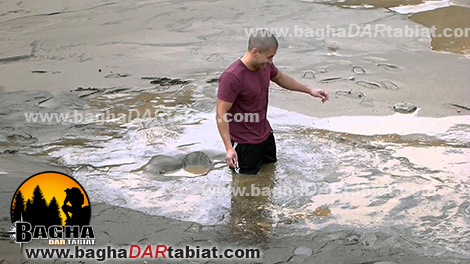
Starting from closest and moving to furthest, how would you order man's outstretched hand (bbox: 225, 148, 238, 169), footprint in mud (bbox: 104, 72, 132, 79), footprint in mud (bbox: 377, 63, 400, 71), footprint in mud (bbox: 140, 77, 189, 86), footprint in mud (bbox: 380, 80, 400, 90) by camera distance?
man's outstretched hand (bbox: 225, 148, 238, 169) → footprint in mud (bbox: 380, 80, 400, 90) → footprint in mud (bbox: 140, 77, 189, 86) → footprint in mud (bbox: 377, 63, 400, 71) → footprint in mud (bbox: 104, 72, 132, 79)

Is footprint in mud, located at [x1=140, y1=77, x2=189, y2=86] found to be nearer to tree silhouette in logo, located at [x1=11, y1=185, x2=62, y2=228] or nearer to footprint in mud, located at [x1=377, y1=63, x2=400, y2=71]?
footprint in mud, located at [x1=377, y1=63, x2=400, y2=71]

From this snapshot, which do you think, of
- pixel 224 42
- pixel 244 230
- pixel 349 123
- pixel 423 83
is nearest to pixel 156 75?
pixel 224 42

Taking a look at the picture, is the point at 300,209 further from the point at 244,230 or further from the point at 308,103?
the point at 308,103

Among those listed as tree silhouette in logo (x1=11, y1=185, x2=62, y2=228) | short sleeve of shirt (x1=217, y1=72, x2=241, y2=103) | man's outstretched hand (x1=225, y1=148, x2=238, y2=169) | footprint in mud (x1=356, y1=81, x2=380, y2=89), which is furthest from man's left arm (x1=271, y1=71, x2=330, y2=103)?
tree silhouette in logo (x1=11, y1=185, x2=62, y2=228)

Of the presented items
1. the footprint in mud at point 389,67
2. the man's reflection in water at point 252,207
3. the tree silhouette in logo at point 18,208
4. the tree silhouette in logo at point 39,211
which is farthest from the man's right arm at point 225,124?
the footprint in mud at point 389,67

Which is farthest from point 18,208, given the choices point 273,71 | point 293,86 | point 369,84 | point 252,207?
point 369,84

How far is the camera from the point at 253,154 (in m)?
5.15

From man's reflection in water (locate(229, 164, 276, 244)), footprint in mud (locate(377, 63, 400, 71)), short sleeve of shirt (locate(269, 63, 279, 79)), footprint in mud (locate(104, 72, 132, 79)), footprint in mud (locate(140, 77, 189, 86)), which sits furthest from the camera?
footprint in mud (locate(104, 72, 132, 79))

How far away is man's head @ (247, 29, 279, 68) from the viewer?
4.55m

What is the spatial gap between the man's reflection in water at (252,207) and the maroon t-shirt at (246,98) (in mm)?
338

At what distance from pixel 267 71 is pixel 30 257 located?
2.34m

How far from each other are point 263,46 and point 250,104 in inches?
22.9

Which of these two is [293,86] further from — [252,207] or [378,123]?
[378,123]

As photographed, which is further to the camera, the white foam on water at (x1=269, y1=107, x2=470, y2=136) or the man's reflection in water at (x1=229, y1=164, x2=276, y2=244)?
the white foam on water at (x1=269, y1=107, x2=470, y2=136)
